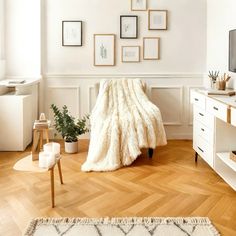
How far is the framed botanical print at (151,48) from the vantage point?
4.86 m

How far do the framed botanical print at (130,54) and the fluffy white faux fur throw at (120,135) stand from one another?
101cm

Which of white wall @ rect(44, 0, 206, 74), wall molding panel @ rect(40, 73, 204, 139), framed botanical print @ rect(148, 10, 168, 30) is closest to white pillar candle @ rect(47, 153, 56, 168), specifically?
wall molding panel @ rect(40, 73, 204, 139)

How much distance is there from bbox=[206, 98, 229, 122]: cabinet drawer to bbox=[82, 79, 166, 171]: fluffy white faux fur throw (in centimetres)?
73

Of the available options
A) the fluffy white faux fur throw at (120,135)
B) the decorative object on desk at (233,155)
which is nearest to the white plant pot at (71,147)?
the fluffy white faux fur throw at (120,135)

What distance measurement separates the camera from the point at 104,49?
4871 mm

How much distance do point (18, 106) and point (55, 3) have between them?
5.57 feet

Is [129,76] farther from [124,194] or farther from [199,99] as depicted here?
[124,194]

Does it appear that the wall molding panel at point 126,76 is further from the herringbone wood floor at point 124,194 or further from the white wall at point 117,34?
the herringbone wood floor at point 124,194

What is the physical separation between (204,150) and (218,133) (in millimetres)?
358

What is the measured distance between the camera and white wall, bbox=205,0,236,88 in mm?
3892

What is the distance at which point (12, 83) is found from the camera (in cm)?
430

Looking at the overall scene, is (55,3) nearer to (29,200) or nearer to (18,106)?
(18,106)

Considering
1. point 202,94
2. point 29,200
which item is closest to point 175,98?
point 202,94

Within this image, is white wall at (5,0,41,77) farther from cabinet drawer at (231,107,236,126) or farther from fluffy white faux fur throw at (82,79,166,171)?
cabinet drawer at (231,107,236,126)
